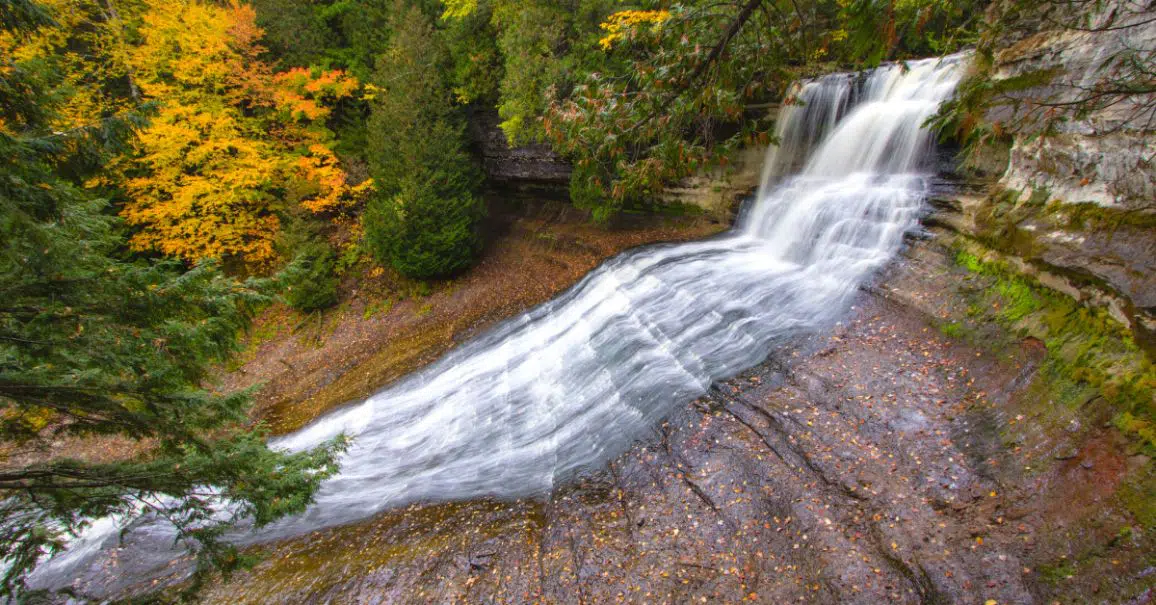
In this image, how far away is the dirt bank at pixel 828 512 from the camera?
165 inches

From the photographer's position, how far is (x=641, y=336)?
8703mm

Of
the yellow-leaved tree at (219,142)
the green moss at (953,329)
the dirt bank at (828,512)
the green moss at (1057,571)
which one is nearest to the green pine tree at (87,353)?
the dirt bank at (828,512)

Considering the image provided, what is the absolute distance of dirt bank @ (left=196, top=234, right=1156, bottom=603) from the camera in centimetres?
420

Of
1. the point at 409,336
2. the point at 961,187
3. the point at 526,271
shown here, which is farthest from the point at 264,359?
the point at 961,187

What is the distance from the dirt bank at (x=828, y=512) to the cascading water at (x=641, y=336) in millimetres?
552

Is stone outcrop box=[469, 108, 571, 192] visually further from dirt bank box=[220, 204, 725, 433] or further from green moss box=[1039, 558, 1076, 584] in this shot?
green moss box=[1039, 558, 1076, 584]

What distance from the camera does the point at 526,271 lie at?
13727 millimetres

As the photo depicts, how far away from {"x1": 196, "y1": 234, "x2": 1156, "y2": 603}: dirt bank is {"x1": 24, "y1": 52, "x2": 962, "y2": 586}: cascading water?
552 mm

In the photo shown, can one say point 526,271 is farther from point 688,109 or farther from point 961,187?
point 688,109

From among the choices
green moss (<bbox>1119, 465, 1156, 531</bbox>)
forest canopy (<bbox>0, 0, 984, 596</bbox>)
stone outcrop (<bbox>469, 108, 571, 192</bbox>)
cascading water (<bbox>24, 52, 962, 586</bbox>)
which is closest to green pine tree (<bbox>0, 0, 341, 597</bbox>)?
forest canopy (<bbox>0, 0, 984, 596</bbox>)

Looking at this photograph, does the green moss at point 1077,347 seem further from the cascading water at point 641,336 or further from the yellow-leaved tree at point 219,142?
the yellow-leaved tree at point 219,142

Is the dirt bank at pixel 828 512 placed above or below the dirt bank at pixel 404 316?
above

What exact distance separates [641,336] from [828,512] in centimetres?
421

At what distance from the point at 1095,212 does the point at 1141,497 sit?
3.22m
